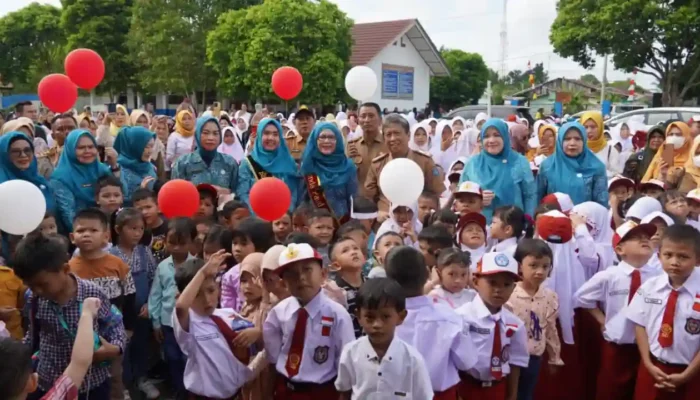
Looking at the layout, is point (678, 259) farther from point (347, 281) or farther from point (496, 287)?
point (347, 281)

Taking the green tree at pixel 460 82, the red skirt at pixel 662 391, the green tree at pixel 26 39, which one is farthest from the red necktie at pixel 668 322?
the green tree at pixel 26 39

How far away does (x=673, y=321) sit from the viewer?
115 inches

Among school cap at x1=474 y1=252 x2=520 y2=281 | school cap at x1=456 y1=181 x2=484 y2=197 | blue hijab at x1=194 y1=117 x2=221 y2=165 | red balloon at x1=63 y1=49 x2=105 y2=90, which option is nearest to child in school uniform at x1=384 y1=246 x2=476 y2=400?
school cap at x1=474 y1=252 x2=520 y2=281

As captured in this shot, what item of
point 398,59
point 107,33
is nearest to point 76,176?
point 398,59

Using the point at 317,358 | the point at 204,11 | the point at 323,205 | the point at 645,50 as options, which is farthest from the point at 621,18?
the point at 317,358

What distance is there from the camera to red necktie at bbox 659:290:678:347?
9.62ft

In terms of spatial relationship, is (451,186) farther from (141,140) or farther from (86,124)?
(86,124)

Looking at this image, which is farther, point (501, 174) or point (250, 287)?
point (501, 174)

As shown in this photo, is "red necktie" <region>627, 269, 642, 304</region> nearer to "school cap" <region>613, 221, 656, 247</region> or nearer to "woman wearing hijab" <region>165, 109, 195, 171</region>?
"school cap" <region>613, 221, 656, 247</region>

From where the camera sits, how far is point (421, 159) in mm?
4719

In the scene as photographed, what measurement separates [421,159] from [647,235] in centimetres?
179

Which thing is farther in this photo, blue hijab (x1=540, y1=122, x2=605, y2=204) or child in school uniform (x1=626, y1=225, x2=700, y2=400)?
blue hijab (x1=540, y1=122, x2=605, y2=204)

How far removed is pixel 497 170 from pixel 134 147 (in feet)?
9.49

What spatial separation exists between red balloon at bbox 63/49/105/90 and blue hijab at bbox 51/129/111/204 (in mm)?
1533
